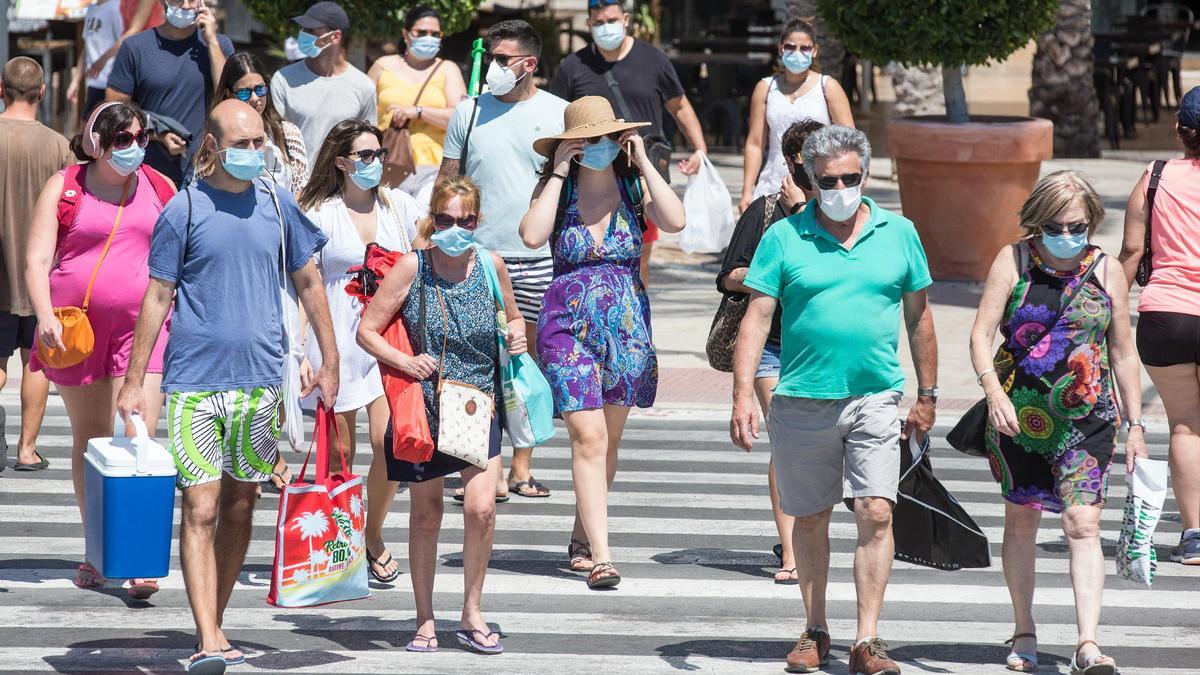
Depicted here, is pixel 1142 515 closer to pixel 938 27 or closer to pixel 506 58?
pixel 506 58

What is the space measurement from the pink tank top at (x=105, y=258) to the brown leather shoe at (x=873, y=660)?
2.95 meters

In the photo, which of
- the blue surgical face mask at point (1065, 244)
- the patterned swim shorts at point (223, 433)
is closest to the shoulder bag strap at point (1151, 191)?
the blue surgical face mask at point (1065, 244)

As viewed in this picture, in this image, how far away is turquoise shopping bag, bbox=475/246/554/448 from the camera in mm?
6477

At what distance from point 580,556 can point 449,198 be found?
71.8 inches

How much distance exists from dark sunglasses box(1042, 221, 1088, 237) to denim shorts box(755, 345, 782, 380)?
1.43 metres

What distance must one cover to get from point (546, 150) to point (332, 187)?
33.9 inches

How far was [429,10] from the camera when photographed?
A: 1045 centimetres

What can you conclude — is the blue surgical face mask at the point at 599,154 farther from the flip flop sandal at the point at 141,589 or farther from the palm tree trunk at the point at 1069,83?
the palm tree trunk at the point at 1069,83

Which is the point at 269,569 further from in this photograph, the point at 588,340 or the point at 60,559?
the point at 588,340

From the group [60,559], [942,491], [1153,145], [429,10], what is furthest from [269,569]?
[1153,145]

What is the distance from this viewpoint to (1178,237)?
299 inches

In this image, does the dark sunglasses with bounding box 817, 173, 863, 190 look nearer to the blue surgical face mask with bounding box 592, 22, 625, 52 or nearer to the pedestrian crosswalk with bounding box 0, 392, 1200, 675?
the pedestrian crosswalk with bounding box 0, 392, 1200, 675

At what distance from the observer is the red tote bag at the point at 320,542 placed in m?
6.05

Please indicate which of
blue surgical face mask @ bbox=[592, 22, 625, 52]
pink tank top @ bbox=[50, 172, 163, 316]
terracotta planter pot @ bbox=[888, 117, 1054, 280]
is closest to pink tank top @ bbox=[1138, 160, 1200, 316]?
blue surgical face mask @ bbox=[592, 22, 625, 52]
